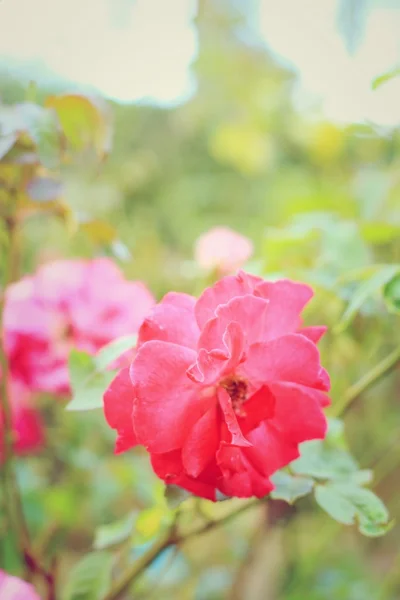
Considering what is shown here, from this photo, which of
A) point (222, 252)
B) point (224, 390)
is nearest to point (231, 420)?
point (224, 390)

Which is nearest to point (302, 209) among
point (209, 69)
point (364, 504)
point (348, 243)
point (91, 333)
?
point (348, 243)

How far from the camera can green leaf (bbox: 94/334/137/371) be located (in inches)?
12.8

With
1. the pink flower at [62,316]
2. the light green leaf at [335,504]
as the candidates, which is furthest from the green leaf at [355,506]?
the pink flower at [62,316]

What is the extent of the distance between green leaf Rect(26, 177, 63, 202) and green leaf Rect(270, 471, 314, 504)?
0.81 ft

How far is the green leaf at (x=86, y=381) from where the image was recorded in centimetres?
32

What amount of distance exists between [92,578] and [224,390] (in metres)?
0.23

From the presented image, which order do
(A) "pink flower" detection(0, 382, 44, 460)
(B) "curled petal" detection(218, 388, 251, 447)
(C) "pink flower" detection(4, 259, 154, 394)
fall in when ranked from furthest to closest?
(A) "pink flower" detection(0, 382, 44, 460) → (C) "pink flower" detection(4, 259, 154, 394) → (B) "curled petal" detection(218, 388, 251, 447)

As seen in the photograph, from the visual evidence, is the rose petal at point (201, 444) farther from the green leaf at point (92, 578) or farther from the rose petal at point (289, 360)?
the green leaf at point (92, 578)

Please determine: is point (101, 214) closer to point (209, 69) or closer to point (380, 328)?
point (209, 69)

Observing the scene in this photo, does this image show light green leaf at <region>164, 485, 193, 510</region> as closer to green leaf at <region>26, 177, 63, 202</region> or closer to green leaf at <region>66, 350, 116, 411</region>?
green leaf at <region>66, 350, 116, 411</region>

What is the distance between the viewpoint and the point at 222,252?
1.94 feet

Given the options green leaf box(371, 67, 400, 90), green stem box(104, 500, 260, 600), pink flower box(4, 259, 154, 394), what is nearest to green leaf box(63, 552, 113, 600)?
green stem box(104, 500, 260, 600)

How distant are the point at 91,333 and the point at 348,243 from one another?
0.24 meters

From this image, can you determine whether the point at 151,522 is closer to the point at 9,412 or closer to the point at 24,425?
the point at 9,412
